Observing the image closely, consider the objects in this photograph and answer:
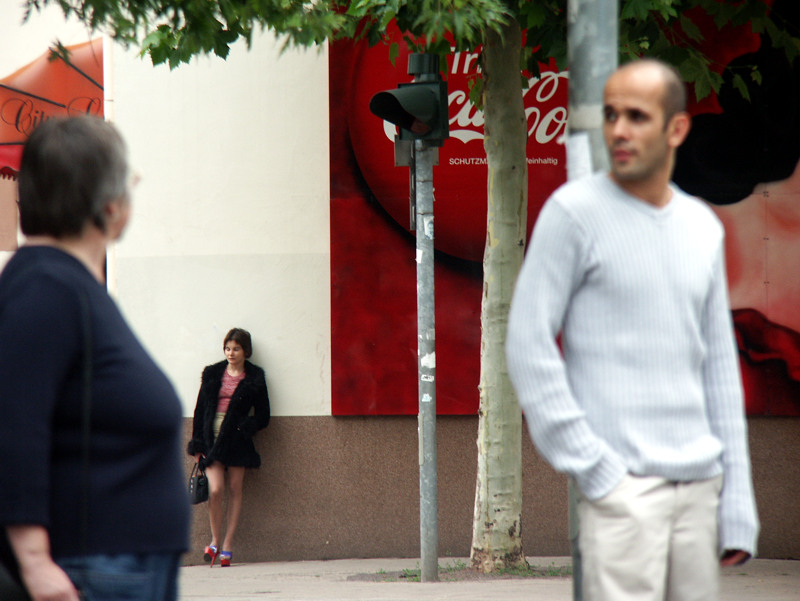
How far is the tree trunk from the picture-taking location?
7.45 metres

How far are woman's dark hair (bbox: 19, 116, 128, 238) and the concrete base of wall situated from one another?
7339 mm

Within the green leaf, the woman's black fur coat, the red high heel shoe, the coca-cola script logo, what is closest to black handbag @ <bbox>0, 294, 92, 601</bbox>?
the green leaf

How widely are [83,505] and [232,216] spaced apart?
766 centimetres

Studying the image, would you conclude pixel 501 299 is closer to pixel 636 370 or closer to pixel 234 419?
pixel 234 419

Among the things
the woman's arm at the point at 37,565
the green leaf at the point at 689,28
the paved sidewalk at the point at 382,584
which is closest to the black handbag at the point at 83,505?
the woman's arm at the point at 37,565

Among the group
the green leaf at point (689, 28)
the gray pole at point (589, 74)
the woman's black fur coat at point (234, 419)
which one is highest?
the green leaf at point (689, 28)

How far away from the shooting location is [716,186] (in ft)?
29.7

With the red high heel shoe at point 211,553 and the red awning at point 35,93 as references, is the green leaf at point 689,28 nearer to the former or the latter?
the red awning at point 35,93

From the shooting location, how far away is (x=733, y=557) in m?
2.49

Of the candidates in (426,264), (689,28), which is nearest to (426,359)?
(426,264)

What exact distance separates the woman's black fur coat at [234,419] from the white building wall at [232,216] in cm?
24

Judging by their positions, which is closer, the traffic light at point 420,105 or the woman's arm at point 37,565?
the woman's arm at point 37,565

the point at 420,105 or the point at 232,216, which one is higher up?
the point at 420,105

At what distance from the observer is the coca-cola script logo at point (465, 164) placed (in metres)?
9.27
